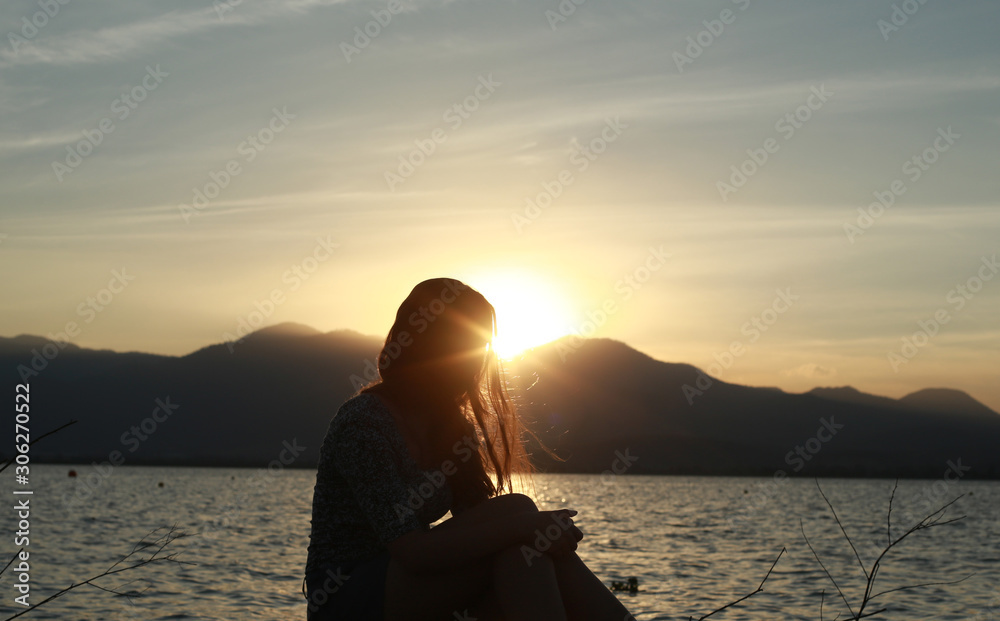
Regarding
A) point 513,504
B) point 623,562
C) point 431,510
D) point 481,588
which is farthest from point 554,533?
point 623,562

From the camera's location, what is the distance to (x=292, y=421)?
190375 millimetres

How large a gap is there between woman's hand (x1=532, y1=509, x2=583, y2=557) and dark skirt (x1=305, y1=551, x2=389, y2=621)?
538 mm

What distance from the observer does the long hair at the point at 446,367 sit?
328 centimetres

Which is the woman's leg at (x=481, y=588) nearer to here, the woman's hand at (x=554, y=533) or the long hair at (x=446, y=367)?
the woman's hand at (x=554, y=533)

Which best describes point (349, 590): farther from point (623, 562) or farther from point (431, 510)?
point (623, 562)

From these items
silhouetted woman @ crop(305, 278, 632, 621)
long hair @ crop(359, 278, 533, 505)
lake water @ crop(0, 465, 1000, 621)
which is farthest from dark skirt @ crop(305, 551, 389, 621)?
lake water @ crop(0, 465, 1000, 621)

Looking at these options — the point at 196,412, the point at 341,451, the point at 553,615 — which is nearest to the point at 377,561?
the point at 341,451

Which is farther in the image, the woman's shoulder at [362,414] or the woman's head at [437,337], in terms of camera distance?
the woman's head at [437,337]

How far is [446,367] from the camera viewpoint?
3.34 m

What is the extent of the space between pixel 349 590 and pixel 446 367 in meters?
Answer: 0.87

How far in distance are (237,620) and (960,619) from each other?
12.2 meters

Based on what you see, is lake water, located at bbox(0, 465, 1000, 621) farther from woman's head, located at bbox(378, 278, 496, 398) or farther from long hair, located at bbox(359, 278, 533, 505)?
woman's head, located at bbox(378, 278, 496, 398)

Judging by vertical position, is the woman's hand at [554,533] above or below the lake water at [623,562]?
above

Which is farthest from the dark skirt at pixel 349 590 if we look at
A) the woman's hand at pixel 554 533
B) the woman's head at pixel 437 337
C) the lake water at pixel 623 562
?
the lake water at pixel 623 562
